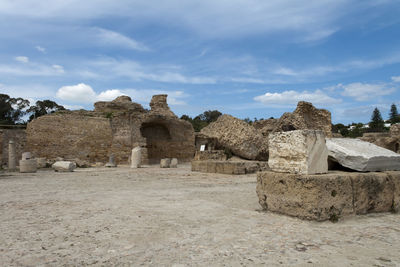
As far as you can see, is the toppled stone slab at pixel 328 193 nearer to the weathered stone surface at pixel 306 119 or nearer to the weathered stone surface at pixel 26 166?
the weathered stone surface at pixel 306 119

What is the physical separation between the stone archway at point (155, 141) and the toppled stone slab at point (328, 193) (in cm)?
1699

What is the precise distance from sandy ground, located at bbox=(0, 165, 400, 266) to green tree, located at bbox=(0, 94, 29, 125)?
1539 inches

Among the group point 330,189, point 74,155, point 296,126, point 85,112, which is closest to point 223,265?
point 330,189

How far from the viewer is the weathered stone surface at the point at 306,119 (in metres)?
11.4

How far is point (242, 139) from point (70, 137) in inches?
404

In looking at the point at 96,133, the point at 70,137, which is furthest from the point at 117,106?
the point at 70,137

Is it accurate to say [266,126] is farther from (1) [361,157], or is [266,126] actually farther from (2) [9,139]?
(2) [9,139]

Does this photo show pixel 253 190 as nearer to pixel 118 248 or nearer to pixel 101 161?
pixel 118 248

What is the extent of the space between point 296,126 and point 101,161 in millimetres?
11232

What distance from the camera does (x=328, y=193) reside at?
3.48 metres

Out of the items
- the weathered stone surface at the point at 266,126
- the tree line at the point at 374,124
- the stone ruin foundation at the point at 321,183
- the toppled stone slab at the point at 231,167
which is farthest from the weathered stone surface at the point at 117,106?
the tree line at the point at 374,124

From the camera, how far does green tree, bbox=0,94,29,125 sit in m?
36.9

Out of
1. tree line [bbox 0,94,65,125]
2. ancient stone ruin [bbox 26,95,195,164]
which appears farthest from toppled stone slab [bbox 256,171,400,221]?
tree line [bbox 0,94,65,125]

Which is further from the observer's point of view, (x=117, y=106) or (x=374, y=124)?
(x=374, y=124)
